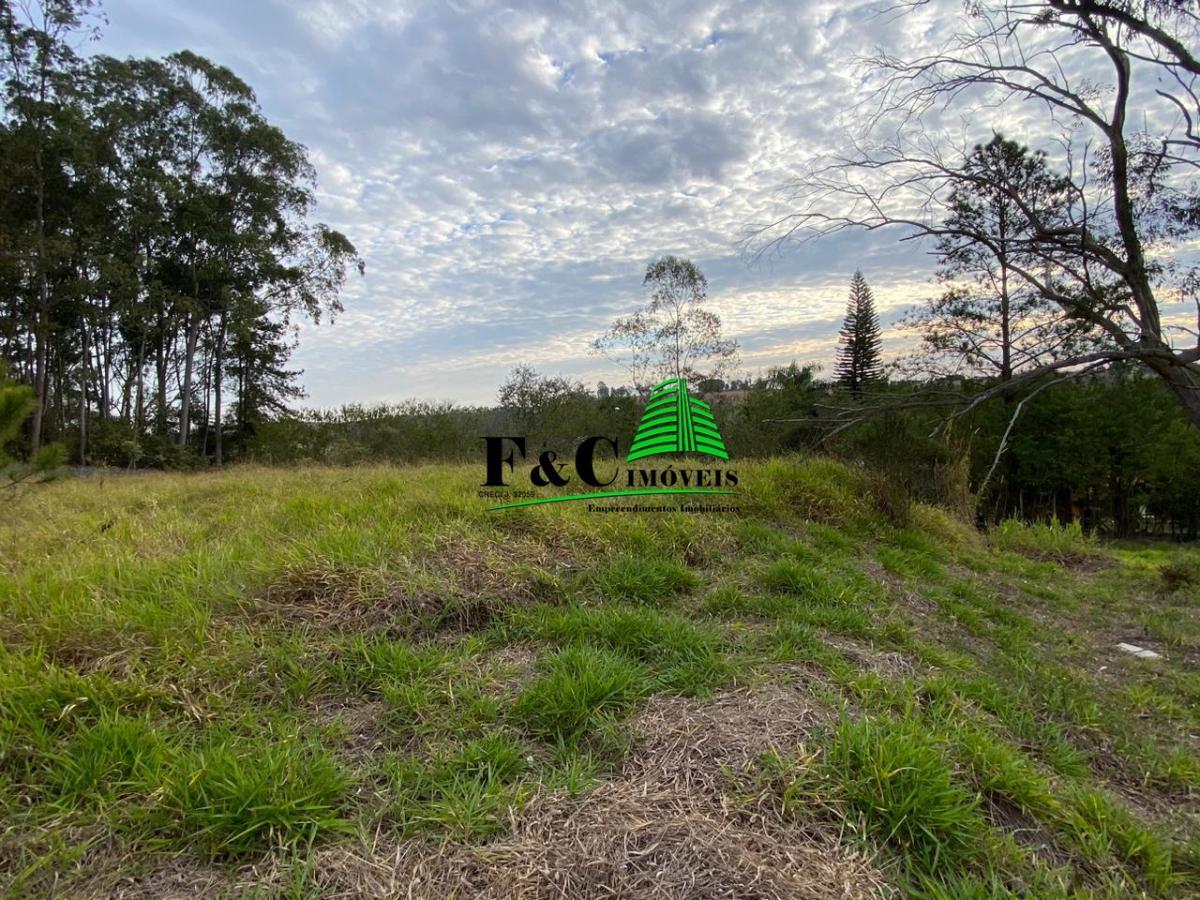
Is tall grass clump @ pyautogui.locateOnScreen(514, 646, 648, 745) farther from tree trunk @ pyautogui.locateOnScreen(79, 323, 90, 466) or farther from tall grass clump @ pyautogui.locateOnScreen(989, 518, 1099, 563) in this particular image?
tree trunk @ pyautogui.locateOnScreen(79, 323, 90, 466)

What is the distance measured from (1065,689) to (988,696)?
0.60m

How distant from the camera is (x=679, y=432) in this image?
722 cm

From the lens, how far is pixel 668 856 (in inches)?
48.9

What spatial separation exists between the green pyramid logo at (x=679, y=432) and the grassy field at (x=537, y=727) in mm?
3674

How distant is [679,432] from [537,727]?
227 inches

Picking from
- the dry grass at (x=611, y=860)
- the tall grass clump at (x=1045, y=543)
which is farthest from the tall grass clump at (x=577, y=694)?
the tall grass clump at (x=1045, y=543)

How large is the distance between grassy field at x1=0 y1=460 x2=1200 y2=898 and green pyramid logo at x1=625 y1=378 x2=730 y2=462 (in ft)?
12.1

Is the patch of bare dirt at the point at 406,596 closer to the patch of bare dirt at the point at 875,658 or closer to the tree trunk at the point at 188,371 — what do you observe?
the patch of bare dirt at the point at 875,658

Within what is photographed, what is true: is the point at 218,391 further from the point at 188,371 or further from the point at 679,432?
the point at 679,432

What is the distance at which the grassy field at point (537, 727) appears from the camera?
122 cm

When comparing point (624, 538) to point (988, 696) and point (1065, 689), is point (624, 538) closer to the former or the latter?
point (988, 696)

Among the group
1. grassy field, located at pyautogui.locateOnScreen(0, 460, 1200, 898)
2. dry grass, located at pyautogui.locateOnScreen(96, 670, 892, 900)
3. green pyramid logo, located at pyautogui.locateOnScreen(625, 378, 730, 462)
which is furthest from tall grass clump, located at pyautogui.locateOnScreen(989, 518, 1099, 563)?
dry grass, located at pyautogui.locateOnScreen(96, 670, 892, 900)

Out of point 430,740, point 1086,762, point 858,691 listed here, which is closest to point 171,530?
point 430,740

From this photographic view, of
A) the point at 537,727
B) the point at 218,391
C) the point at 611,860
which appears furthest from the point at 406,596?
the point at 218,391
